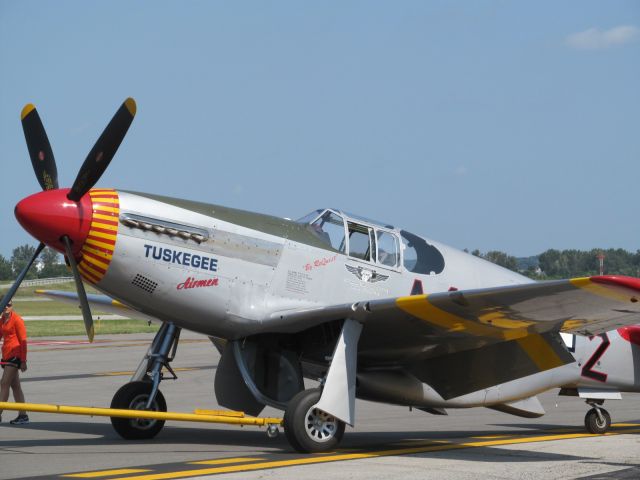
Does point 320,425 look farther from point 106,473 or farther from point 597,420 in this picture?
point 597,420

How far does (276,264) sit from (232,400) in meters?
1.85

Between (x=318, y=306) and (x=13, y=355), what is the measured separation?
4596 millimetres

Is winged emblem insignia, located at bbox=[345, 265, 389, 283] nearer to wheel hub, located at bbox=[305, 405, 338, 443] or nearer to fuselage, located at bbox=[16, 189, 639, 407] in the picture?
fuselage, located at bbox=[16, 189, 639, 407]

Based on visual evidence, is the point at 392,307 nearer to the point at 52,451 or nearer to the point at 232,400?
the point at 232,400

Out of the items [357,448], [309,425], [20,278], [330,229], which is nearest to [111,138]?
[20,278]

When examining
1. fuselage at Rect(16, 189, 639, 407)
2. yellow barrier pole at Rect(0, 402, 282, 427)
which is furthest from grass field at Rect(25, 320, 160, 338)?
yellow barrier pole at Rect(0, 402, 282, 427)

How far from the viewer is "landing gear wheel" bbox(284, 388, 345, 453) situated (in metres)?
9.98

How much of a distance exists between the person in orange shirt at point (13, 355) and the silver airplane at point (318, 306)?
2544 mm

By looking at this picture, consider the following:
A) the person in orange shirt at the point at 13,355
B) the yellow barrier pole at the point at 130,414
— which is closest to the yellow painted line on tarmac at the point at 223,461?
the yellow barrier pole at the point at 130,414

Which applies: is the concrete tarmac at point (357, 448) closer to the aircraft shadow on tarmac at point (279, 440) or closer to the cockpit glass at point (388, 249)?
the aircraft shadow on tarmac at point (279, 440)

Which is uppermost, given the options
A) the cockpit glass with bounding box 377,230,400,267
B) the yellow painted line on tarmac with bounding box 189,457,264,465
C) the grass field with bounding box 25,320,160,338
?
the grass field with bounding box 25,320,160,338

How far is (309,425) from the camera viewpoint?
10.1 m

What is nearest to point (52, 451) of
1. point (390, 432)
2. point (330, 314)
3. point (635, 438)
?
point (330, 314)

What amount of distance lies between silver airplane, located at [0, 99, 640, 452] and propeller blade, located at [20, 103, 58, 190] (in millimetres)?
16
